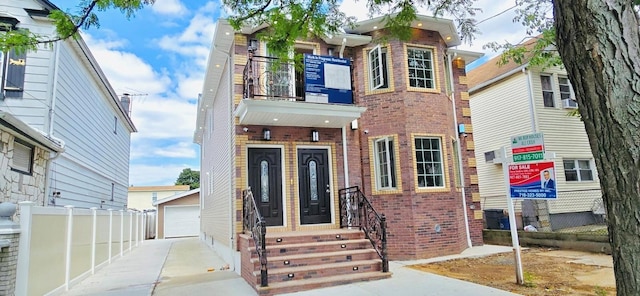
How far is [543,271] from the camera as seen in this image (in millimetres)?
7156

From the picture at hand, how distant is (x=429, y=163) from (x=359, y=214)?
257 centimetres

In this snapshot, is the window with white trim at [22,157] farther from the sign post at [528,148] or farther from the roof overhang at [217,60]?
the sign post at [528,148]

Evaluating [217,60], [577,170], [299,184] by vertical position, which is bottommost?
[299,184]

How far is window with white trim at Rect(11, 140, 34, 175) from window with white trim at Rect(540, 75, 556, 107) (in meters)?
16.0

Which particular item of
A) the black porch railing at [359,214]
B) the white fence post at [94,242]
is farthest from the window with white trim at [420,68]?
the white fence post at [94,242]

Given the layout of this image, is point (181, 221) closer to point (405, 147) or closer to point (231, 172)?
point (231, 172)

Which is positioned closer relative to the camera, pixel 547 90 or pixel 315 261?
pixel 315 261

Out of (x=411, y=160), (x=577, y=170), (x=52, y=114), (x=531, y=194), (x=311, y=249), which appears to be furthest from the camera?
(x=577, y=170)

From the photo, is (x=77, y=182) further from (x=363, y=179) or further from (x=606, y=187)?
(x=606, y=187)

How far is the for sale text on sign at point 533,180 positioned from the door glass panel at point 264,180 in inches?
205

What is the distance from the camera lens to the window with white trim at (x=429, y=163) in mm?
9617

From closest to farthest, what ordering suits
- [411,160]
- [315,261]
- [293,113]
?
[315,261]
[293,113]
[411,160]

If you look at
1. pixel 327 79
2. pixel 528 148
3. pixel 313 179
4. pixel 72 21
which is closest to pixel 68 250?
pixel 72 21

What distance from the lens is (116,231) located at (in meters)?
12.6
